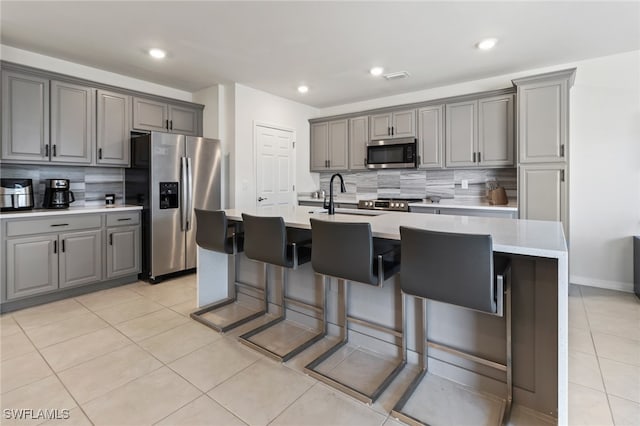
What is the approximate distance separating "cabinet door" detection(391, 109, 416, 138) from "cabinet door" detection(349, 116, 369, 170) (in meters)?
0.46

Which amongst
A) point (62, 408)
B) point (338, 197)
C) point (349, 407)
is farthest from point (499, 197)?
point (62, 408)

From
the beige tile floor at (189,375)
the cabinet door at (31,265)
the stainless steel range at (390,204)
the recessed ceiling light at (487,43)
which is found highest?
the recessed ceiling light at (487,43)

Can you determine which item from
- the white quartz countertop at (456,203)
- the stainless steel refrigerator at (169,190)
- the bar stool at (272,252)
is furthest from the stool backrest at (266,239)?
the white quartz countertop at (456,203)

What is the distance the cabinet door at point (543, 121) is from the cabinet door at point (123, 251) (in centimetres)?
442

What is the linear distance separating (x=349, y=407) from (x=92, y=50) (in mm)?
3966

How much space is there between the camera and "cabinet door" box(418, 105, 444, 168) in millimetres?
4422

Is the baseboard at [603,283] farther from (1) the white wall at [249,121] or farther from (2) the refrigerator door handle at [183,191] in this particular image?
(2) the refrigerator door handle at [183,191]

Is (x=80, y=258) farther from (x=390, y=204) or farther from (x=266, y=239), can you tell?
(x=390, y=204)

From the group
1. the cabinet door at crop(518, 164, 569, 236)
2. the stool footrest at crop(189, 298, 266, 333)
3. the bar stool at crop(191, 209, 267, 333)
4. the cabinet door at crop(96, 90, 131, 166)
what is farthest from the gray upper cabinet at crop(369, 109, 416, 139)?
the cabinet door at crop(96, 90, 131, 166)

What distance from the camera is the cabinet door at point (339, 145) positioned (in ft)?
17.4

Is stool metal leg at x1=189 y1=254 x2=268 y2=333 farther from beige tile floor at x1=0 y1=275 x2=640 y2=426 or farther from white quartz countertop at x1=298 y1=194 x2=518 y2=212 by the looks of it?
white quartz countertop at x1=298 y1=194 x2=518 y2=212

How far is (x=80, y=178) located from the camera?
3.90 m

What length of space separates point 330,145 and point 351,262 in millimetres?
3827

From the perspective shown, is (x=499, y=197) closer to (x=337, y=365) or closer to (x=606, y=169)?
(x=606, y=169)
